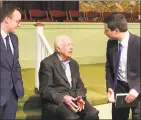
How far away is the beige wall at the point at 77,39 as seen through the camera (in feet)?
24.4

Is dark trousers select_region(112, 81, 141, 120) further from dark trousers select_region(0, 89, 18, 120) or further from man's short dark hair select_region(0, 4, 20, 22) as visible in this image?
man's short dark hair select_region(0, 4, 20, 22)

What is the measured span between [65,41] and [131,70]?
942 millimetres

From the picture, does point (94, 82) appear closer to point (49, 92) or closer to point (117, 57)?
point (49, 92)

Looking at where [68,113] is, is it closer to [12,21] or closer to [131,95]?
[131,95]

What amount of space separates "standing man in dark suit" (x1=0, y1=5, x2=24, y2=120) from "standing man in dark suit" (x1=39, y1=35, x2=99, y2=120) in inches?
19.1

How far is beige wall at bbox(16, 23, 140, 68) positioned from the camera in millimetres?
7441

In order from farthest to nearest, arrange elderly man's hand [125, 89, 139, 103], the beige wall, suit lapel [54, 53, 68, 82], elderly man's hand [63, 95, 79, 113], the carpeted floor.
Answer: the beige wall < the carpeted floor < suit lapel [54, 53, 68, 82] < elderly man's hand [63, 95, 79, 113] < elderly man's hand [125, 89, 139, 103]

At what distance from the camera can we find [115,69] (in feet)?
9.36

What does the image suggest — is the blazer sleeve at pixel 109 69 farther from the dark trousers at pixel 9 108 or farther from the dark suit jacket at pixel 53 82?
the dark trousers at pixel 9 108

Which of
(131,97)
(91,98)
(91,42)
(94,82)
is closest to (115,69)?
(131,97)

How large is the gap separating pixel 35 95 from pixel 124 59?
6.86 ft

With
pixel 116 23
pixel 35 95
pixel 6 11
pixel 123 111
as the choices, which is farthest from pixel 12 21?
pixel 35 95

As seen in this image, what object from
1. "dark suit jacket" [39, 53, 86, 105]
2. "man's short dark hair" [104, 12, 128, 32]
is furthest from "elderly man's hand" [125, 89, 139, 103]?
"dark suit jacket" [39, 53, 86, 105]

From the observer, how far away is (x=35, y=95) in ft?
15.0
